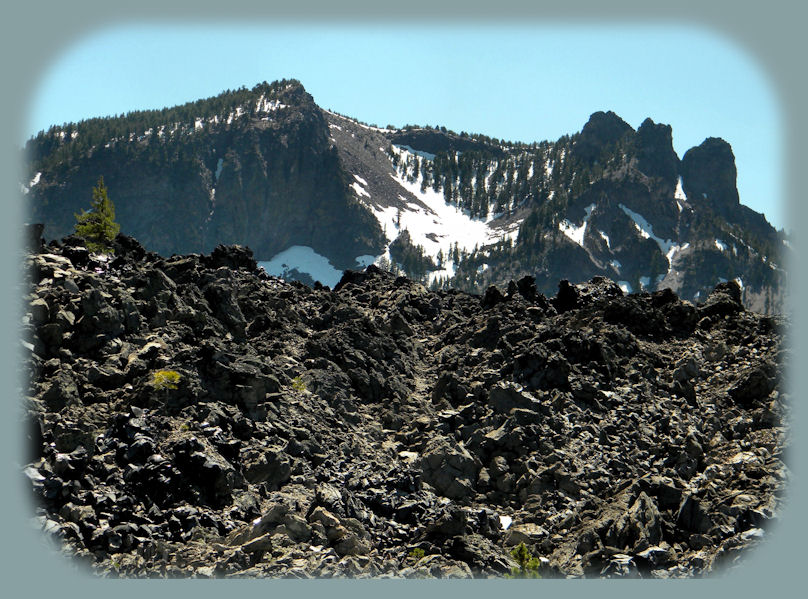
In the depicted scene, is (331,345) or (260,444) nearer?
(260,444)

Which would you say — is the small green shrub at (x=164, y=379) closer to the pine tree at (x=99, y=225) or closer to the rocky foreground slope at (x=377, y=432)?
the rocky foreground slope at (x=377, y=432)

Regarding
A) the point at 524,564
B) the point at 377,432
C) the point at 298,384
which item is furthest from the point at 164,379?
the point at 524,564

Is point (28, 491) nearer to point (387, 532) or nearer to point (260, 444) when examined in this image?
point (260, 444)

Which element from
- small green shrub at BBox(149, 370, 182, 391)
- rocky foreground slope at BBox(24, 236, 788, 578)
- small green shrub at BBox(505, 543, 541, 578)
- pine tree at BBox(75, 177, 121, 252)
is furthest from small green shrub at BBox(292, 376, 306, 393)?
pine tree at BBox(75, 177, 121, 252)

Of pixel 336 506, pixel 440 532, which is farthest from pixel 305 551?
pixel 440 532

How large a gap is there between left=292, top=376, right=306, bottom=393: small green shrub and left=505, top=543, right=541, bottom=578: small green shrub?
10.9 m

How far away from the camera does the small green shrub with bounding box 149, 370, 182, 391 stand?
2214cm

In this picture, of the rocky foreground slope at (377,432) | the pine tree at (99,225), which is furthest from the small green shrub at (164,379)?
the pine tree at (99,225)

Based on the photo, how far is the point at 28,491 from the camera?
655 inches

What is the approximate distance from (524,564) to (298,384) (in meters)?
12.0

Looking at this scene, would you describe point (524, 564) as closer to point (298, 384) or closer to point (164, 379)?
point (298, 384)

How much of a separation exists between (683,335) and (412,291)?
16.4 metres

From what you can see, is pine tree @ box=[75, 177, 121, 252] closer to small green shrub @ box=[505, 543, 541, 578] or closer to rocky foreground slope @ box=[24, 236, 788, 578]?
rocky foreground slope @ box=[24, 236, 788, 578]

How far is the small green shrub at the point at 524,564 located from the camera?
1800cm
